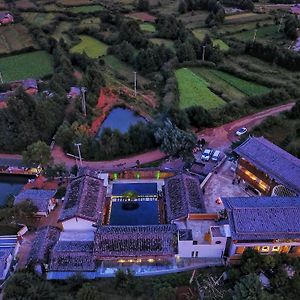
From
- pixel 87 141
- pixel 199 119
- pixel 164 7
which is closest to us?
pixel 87 141

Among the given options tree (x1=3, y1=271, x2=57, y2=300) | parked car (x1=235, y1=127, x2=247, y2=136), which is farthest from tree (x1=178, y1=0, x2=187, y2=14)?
tree (x1=3, y1=271, x2=57, y2=300)

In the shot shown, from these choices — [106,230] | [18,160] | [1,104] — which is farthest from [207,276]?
[1,104]

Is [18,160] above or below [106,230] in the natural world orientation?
below

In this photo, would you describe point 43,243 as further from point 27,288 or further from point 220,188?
point 220,188

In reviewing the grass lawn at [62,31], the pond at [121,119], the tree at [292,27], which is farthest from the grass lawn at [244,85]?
the grass lawn at [62,31]

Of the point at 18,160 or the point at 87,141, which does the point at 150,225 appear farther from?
the point at 18,160

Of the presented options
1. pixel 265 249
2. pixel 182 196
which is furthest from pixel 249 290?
pixel 182 196
